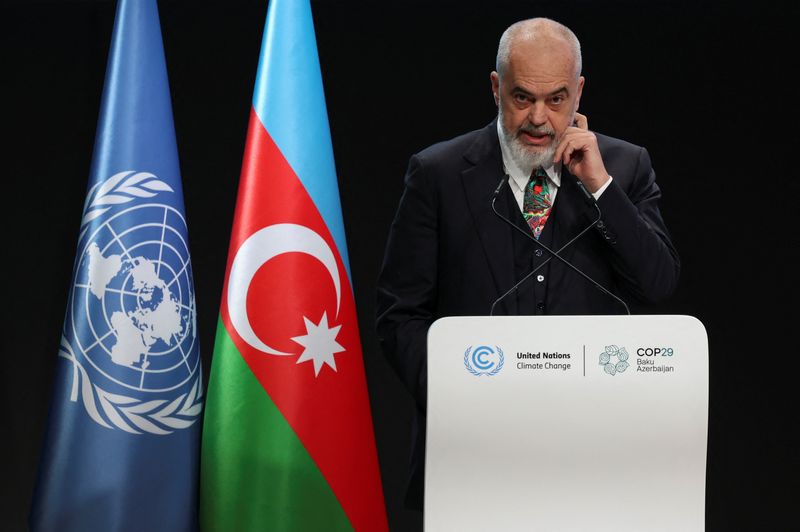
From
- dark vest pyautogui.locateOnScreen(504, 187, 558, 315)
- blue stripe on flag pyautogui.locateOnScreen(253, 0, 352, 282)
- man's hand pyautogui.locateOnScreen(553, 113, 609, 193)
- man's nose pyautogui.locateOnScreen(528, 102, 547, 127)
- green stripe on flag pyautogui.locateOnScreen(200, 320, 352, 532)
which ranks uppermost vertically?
blue stripe on flag pyautogui.locateOnScreen(253, 0, 352, 282)

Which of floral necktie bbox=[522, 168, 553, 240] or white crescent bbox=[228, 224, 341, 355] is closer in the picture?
floral necktie bbox=[522, 168, 553, 240]

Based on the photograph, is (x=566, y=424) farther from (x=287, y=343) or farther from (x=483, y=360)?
(x=287, y=343)

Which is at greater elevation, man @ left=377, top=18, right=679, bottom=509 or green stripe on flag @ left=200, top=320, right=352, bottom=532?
man @ left=377, top=18, right=679, bottom=509

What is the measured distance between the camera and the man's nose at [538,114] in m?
1.86

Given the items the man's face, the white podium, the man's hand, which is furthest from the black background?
the white podium

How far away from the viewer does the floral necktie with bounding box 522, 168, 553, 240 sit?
1924 mm

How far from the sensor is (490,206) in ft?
6.44

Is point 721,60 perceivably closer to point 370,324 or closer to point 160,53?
point 370,324

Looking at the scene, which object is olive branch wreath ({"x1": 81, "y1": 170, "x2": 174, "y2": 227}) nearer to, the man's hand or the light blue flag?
the light blue flag

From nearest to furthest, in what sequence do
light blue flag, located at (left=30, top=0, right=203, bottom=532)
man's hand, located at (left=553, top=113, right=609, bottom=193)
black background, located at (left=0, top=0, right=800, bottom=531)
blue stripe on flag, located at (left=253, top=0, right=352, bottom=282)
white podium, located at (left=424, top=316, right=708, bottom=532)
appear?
1. white podium, located at (left=424, top=316, right=708, bottom=532)
2. man's hand, located at (left=553, top=113, right=609, bottom=193)
3. light blue flag, located at (left=30, top=0, right=203, bottom=532)
4. blue stripe on flag, located at (left=253, top=0, right=352, bottom=282)
5. black background, located at (left=0, top=0, right=800, bottom=531)

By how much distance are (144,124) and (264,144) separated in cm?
30

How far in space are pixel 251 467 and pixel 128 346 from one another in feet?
1.36

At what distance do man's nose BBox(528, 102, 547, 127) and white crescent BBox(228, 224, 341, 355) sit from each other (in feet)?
2.67

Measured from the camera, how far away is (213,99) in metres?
3.18
